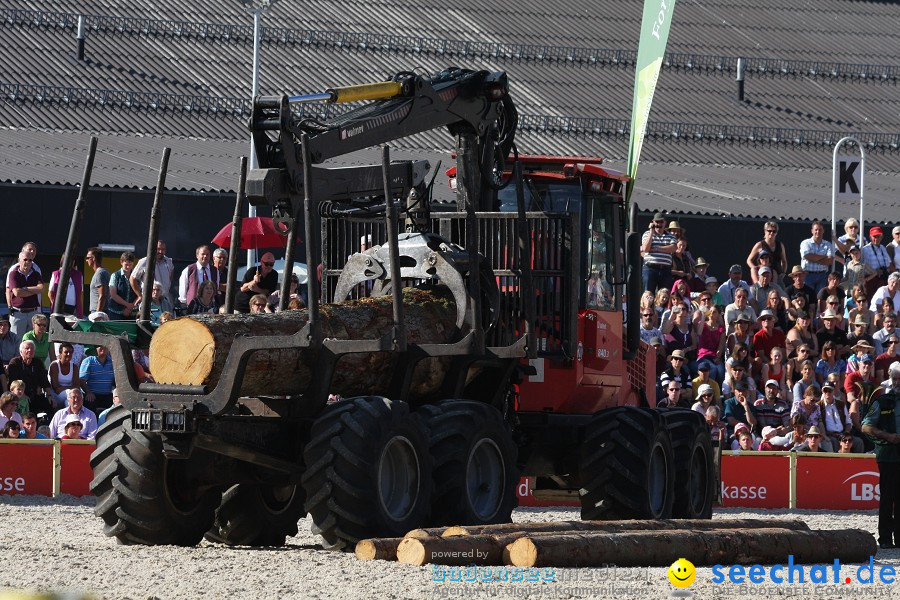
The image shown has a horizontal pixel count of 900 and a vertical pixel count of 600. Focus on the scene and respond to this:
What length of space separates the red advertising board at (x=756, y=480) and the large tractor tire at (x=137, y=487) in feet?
29.5

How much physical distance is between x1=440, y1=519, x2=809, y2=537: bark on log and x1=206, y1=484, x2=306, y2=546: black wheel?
8.23 ft

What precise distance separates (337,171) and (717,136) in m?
27.8

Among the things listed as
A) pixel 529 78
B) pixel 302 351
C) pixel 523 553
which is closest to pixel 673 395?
pixel 302 351

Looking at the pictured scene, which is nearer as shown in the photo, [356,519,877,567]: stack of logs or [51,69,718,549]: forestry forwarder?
[356,519,877,567]: stack of logs

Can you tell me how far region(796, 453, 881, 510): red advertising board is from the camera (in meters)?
20.3

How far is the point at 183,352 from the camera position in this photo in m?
12.2

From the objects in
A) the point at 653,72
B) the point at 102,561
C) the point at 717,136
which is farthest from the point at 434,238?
the point at 717,136

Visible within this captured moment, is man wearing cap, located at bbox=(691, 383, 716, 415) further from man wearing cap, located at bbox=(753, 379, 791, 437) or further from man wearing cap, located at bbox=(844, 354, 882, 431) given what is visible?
man wearing cap, located at bbox=(844, 354, 882, 431)

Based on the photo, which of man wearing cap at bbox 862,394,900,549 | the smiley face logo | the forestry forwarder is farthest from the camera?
man wearing cap at bbox 862,394,900,549

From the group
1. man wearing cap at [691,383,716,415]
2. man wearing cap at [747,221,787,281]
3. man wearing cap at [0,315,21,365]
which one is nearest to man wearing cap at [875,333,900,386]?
man wearing cap at [747,221,787,281]

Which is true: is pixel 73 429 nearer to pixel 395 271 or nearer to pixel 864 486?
pixel 395 271

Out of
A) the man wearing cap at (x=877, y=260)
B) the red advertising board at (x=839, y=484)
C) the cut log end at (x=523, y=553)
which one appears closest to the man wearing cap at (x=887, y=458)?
the red advertising board at (x=839, y=484)

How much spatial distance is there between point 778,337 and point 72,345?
932 centimetres

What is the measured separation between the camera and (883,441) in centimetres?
1595
